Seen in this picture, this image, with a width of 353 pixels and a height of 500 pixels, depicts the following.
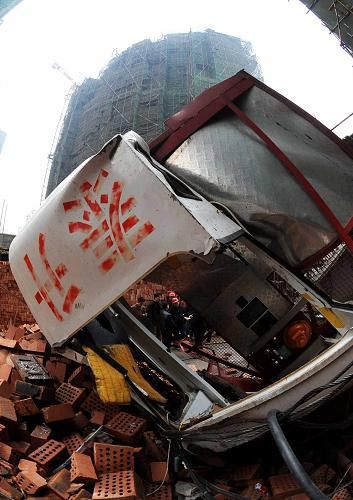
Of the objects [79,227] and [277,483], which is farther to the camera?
[79,227]

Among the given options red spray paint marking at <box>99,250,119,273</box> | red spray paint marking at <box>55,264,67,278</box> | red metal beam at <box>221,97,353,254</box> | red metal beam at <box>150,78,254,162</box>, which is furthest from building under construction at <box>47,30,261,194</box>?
red spray paint marking at <box>99,250,119,273</box>

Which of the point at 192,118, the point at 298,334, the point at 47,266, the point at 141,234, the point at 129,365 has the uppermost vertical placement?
the point at 192,118

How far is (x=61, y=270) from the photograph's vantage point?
8.55 ft

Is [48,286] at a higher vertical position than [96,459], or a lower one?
higher

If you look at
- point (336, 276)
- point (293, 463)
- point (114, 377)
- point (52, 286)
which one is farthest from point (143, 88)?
point (293, 463)

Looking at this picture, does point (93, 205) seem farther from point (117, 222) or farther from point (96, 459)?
point (96, 459)

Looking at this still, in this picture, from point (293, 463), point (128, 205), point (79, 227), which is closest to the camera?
point (293, 463)

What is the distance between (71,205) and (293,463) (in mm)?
2239

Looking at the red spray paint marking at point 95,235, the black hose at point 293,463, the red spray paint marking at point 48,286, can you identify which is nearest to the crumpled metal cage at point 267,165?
the red spray paint marking at point 95,235

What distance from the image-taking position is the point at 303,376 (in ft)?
6.31

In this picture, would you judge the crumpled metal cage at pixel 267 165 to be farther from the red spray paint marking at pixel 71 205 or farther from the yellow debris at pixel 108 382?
the yellow debris at pixel 108 382

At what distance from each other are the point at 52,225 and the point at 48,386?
1.59 m

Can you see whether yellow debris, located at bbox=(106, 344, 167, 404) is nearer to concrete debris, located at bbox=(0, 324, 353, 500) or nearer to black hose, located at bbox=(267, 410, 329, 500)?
concrete debris, located at bbox=(0, 324, 353, 500)

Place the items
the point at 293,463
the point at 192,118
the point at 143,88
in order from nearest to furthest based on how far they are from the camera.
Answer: the point at 293,463, the point at 192,118, the point at 143,88
